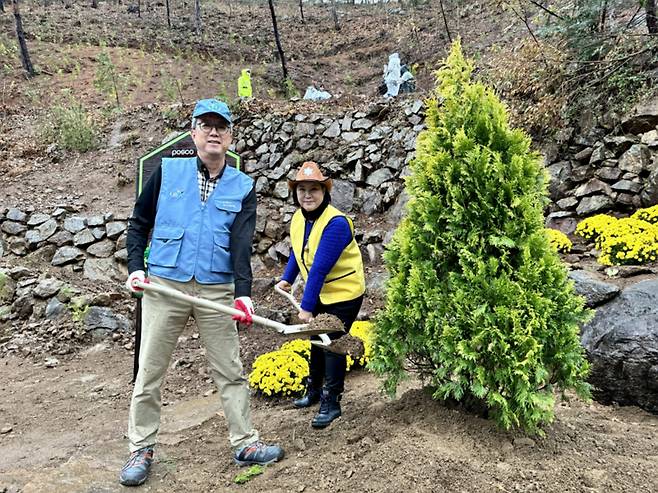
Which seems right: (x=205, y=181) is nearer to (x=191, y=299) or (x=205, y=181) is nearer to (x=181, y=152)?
(x=191, y=299)

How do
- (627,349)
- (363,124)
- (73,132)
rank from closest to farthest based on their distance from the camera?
(627,349)
(363,124)
(73,132)

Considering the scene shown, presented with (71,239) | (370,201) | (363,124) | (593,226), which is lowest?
(71,239)

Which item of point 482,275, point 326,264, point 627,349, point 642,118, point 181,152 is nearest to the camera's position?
point 482,275

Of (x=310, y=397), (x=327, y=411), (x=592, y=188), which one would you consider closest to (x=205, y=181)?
(x=327, y=411)

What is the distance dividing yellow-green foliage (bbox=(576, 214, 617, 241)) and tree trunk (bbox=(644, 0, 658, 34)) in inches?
115

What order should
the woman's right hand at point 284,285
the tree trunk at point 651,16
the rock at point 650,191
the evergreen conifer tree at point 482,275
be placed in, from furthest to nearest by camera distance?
the tree trunk at point 651,16 → the rock at point 650,191 → the woman's right hand at point 284,285 → the evergreen conifer tree at point 482,275

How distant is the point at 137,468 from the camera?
9.34 feet

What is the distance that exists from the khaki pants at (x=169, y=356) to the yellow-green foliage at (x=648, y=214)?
4.90m

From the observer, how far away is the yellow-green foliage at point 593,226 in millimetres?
5806

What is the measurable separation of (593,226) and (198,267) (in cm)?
484

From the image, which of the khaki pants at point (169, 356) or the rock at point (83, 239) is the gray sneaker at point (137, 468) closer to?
the khaki pants at point (169, 356)

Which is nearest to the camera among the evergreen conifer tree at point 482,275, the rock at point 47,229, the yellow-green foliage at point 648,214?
the evergreen conifer tree at point 482,275

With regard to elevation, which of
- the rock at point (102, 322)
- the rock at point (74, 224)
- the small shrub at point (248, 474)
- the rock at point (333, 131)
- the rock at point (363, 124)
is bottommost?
the rock at point (102, 322)

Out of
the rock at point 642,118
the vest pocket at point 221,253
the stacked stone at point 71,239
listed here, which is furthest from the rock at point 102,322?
the rock at point 642,118
